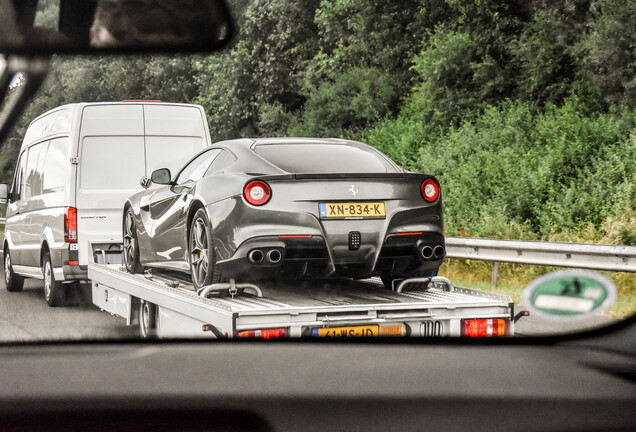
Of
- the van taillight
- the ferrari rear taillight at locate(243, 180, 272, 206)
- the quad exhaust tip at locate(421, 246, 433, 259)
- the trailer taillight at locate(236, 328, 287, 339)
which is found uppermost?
the ferrari rear taillight at locate(243, 180, 272, 206)

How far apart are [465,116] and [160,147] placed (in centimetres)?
148

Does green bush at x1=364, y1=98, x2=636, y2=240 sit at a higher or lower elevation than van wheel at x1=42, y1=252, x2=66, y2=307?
higher

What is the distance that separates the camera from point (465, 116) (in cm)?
375

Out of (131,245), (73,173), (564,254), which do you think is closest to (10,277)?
(73,173)

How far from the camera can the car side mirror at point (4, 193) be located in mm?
2028

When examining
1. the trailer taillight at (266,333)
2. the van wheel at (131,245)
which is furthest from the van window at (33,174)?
the van wheel at (131,245)

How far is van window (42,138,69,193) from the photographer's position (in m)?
2.23

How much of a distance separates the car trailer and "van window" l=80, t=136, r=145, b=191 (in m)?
0.41

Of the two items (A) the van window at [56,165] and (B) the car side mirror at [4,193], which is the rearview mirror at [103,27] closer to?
(B) the car side mirror at [4,193]

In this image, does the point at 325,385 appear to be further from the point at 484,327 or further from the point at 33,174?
the point at 33,174

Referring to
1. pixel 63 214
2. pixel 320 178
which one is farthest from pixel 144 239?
pixel 63 214

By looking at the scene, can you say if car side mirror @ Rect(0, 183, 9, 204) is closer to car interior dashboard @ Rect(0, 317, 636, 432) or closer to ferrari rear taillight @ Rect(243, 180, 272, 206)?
car interior dashboard @ Rect(0, 317, 636, 432)

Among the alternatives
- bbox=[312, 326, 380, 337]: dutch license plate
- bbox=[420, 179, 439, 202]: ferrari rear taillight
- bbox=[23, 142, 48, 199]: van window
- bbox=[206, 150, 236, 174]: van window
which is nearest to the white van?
bbox=[23, 142, 48, 199]: van window

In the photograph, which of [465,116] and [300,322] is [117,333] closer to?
[300,322]
